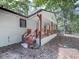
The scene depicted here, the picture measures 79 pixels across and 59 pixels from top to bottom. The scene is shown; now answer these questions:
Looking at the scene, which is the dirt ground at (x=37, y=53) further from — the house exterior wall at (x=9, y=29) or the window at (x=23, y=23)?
the window at (x=23, y=23)

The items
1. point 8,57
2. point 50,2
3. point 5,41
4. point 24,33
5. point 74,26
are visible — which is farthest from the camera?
point 74,26

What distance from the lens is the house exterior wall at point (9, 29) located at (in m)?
10.1

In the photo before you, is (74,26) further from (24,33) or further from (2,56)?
(2,56)

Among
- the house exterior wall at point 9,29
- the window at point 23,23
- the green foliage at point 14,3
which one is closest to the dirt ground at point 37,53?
the house exterior wall at point 9,29

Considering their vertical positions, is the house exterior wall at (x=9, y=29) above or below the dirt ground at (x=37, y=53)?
above

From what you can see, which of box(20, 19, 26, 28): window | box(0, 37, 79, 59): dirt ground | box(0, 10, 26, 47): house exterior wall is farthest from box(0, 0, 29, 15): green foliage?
box(0, 37, 79, 59): dirt ground

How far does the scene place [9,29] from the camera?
11117mm

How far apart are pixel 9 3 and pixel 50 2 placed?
34.3ft

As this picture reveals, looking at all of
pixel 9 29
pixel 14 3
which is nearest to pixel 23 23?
pixel 9 29

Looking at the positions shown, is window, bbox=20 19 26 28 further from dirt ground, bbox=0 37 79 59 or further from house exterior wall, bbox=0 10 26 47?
dirt ground, bbox=0 37 79 59

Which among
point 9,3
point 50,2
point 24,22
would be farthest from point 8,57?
point 9,3

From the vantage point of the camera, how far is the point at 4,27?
1033 centimetres

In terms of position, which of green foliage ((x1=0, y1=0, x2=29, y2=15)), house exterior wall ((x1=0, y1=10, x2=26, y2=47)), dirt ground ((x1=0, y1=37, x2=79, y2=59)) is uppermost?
green foliage ((x1=0, y1=0, x2=29, y2=15))

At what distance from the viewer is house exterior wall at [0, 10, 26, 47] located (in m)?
10.1
